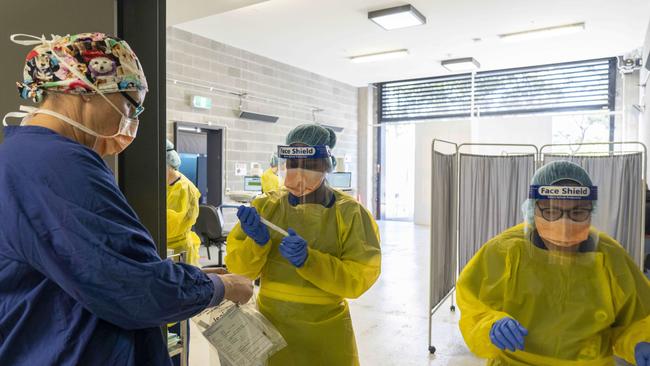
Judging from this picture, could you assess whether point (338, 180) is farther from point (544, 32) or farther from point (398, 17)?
point (544, 32)

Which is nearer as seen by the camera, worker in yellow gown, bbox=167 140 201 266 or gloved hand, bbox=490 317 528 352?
gloved hand, bbox=490 317 528 352

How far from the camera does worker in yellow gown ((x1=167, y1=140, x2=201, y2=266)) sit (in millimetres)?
3240

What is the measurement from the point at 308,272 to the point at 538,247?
81 cm

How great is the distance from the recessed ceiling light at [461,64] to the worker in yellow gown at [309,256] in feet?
24.1

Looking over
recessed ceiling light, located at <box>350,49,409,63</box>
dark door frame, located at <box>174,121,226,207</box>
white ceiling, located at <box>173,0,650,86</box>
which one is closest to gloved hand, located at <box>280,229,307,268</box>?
white ceiling, located at <box>173,0,650,86</box>

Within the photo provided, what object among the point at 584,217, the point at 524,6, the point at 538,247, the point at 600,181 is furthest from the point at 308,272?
the point at 524,6

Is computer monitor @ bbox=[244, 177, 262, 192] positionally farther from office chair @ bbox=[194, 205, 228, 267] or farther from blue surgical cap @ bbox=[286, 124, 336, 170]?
blue surgical cap @ bbox=[286, 124, 336, 170]

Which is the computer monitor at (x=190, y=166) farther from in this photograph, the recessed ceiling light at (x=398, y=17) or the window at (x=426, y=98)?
the window at (x=426, y=98)

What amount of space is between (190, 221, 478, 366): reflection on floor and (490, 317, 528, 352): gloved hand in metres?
0.99

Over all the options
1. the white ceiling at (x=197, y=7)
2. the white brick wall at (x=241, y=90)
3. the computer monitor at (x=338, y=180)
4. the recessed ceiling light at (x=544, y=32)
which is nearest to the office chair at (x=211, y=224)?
the computer monitor at (x=338, y=180)

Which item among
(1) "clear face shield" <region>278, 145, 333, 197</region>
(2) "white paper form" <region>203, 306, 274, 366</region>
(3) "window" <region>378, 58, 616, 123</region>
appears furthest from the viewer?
(3) "window" <region>378, 58, 616, 123</region>

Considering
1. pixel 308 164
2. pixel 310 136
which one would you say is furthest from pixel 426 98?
pixel 308 164

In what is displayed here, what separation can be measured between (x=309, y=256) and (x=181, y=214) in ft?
5.89

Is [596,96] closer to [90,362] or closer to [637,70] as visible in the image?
[637,70]
